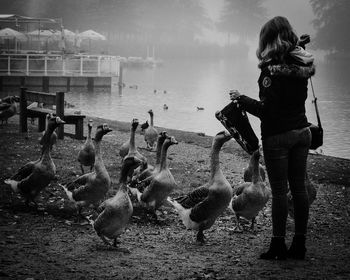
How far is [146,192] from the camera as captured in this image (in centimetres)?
977

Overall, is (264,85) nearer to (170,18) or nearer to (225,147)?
(225,147)

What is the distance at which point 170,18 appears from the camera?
548 ft

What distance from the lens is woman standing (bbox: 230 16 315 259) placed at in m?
6.74

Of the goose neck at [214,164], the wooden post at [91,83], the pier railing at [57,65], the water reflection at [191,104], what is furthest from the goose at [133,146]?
the wooden post at [91,83]

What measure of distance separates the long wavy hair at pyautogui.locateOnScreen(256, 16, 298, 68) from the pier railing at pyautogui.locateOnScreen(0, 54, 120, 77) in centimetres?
4320

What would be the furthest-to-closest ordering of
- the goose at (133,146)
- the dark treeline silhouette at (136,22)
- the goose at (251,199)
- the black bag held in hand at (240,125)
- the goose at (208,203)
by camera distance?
the dark treeline silhouette at (136,22) < the goose at (133,146) < the goose at (251,199) < the goose at (208,203) < the black bag held in hand at (240,125)

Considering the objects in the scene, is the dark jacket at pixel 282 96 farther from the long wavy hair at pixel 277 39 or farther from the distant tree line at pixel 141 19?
the distant tree line at pixel 141 19

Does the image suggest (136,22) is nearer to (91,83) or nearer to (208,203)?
(91,83)

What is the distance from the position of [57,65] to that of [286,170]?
161 ft

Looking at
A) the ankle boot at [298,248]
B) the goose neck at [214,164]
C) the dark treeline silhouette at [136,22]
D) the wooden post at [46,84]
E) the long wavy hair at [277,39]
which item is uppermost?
the dark treeline silhouette at [136,22]

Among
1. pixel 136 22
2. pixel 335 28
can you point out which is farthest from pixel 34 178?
pixel 136 22

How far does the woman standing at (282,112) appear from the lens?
674cm

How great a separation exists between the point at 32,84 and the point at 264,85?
147ft

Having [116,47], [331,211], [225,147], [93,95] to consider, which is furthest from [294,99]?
[116,47]
